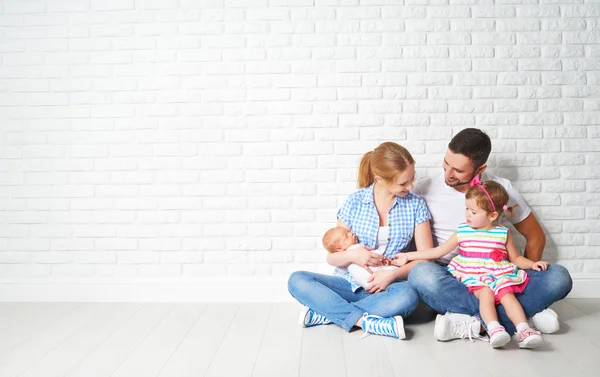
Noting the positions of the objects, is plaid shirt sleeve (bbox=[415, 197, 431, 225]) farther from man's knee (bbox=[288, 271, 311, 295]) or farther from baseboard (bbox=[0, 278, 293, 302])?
baseboard (bbox=[0, 278, 293, 302])

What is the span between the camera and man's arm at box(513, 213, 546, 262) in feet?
10.6

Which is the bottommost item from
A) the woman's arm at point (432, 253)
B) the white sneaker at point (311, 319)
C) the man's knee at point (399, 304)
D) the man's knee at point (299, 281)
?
the white sneaker at point (311, 319)

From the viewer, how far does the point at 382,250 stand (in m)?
3.08

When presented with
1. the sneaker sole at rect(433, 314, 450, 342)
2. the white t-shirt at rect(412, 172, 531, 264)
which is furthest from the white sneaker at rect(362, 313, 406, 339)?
the white t-shirt at rect(412, 172, 531, 264)

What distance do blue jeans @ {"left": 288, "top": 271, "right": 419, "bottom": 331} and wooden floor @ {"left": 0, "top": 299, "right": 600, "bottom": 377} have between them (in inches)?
3.6

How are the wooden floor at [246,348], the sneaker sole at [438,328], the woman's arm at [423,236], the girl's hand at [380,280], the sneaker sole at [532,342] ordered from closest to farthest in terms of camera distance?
1. the wooden floor at [246,348]
2. the sneaker sole at [532,342]
3. the sneaker sole at [438,328]
4. the girl's hand at [380,280]
5. the woman's arm at [423,236]

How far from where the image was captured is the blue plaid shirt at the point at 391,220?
10.1 feet

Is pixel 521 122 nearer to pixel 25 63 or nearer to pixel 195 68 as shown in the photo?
pixel 195 68

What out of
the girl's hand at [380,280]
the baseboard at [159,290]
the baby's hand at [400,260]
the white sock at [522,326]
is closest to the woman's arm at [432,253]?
the baby's hand at [400,260]

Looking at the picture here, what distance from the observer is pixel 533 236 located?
323cm

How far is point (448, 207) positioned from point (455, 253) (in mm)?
256

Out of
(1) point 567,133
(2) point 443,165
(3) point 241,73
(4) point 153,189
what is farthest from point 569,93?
(4) point 153,189

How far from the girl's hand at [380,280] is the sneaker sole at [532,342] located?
2.28 feet

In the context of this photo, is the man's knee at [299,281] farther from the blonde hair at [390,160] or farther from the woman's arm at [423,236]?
the blonde hair at [390,160]
